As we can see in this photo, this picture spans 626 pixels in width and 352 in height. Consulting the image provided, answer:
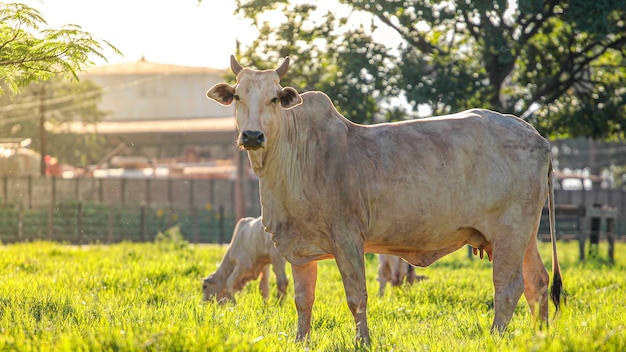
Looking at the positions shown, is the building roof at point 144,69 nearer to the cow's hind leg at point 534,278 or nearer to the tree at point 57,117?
the tree at point 57,117

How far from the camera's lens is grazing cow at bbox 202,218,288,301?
1393cm

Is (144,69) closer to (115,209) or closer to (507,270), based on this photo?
(115,209)

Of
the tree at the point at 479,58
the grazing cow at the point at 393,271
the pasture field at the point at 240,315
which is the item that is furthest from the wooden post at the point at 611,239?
the grazing cow at the point at 393,271

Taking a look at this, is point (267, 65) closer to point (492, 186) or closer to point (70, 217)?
point (492, 186)

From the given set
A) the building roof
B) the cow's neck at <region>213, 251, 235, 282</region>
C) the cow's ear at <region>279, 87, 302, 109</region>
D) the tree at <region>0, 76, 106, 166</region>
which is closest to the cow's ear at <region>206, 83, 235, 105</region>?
the cow's ear at <region>279, 87, 302, 109</region>

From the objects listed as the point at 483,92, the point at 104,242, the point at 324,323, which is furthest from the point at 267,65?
the point at 104,242

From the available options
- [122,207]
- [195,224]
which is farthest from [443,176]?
[122,207]

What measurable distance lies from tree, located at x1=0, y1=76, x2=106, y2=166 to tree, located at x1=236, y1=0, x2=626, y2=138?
2448cm

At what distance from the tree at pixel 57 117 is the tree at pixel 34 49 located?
106 feet

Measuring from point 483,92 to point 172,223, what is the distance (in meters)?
17.8

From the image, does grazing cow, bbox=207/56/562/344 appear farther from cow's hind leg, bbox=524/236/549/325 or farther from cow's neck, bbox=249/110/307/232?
cow's hind leg, bbox=524/236/549/325

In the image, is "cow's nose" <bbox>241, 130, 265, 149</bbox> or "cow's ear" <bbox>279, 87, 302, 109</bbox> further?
"cow's ear" <bbox>279, 87, 302, 109</bbox>

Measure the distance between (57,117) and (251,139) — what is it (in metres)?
37.8

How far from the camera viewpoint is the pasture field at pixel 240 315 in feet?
22.0
